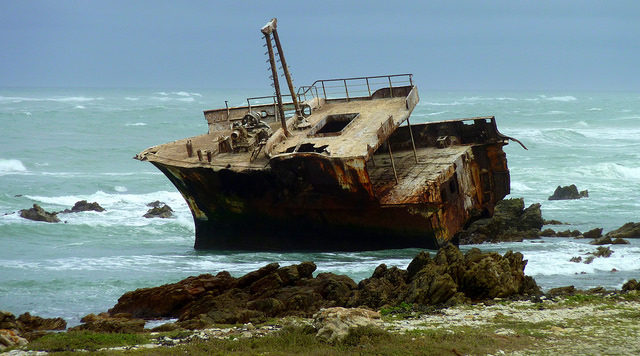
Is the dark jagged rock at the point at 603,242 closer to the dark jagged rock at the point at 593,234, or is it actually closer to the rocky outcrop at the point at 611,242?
the rocky outcrop at the point at 611,242

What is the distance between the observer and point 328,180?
17250mm

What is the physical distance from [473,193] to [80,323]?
10.8 meters

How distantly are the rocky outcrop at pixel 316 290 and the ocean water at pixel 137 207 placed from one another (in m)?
1.48

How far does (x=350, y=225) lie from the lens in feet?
60.2

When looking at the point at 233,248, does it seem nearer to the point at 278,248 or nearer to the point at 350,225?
the point at 278,248

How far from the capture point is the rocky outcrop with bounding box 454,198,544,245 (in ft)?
72.6

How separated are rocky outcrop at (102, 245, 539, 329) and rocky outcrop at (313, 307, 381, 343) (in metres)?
1.79

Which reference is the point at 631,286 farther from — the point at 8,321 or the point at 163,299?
the point at 8,321

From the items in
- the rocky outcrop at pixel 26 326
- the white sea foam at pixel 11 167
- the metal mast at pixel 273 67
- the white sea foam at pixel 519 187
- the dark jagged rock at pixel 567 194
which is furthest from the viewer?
the white sea foam at pixel 11 167

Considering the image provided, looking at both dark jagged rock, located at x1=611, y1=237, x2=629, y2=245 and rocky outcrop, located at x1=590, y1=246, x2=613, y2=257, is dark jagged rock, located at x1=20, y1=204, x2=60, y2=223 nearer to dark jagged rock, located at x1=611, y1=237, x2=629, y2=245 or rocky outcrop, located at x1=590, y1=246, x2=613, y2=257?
rocky outcrop, located at x1=590, y1=246, x2=613, y2=257

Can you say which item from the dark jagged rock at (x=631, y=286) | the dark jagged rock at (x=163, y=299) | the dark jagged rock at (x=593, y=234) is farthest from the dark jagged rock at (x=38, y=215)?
the dark jagged rock at (x=631, y=286)

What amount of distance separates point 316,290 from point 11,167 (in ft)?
99.3

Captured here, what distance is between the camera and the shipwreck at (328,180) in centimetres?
1753

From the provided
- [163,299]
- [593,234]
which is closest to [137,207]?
[593,234]
